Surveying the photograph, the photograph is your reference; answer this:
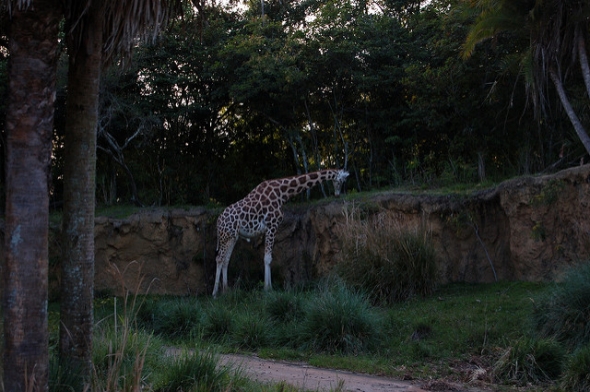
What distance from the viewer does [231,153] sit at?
23.0 meters

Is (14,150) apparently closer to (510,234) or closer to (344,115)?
(510,234)

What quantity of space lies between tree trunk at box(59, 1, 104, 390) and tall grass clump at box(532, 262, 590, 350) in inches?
272

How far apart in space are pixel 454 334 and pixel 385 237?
3.09m

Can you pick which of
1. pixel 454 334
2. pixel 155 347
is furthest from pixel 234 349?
pixel 454 334

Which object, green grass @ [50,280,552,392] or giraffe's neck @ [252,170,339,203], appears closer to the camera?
green grass @ [50,280,552,392]

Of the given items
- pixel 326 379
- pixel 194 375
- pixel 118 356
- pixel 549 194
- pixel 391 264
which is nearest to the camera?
pixel 118 356

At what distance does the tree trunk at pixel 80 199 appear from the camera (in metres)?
6.58

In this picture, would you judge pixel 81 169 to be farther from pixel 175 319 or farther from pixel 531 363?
pixel 531 363

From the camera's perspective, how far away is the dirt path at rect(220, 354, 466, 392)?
8625mm

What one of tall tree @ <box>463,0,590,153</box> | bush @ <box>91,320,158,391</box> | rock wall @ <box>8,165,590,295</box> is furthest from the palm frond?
tall tree @ <box>463,0,590,153</box>

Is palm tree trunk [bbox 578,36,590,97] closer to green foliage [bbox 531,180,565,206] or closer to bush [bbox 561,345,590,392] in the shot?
green foliage [bbox 531,180,565,206]

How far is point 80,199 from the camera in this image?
6664mm

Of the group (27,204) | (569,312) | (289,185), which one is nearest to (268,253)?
(289,185)

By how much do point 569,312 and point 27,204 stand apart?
311 inches
